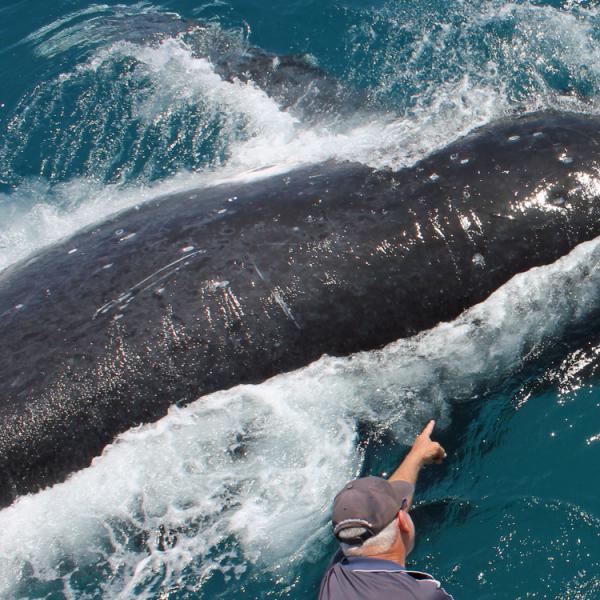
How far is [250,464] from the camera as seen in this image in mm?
6785

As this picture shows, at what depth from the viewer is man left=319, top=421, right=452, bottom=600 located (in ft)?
13.6

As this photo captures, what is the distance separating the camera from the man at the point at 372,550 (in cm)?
414

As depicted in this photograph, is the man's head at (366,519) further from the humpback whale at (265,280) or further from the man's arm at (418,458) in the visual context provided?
the humpback whale at (265,280)

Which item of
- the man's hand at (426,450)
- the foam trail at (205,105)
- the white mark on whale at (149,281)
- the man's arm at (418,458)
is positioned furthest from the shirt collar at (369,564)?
the foam trail at (205,105)

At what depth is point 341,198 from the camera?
7012mm

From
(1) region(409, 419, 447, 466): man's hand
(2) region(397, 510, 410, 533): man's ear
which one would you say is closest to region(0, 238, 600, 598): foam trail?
(1) region(409, 419, 447, 466): man's hand

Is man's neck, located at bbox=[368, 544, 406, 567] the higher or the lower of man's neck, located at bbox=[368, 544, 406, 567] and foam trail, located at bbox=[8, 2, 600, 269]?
the lower

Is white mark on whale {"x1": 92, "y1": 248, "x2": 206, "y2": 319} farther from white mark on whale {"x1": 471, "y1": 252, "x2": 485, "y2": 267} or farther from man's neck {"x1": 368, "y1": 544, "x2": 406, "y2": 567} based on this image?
man's neck {"x1": 368, "y1": 544, "x2": 406, "y2": 567}

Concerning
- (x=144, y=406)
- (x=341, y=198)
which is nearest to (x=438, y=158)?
(x=341, y=198)

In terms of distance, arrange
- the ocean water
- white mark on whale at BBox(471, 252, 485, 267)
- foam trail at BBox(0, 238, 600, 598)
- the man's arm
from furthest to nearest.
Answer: white mark on whale at BBox(471, 252, 485, 267), foam trail at BBox(0, 238, 600, 598), the ocean water, the man's arm

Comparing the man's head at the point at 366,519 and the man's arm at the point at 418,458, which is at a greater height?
the man's head at the point at 366,519

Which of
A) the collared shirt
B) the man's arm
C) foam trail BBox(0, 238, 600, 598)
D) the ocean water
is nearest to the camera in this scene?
the collared shirt

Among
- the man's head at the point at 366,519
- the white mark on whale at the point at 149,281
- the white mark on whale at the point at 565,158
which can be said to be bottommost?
the man's head at the point at 366,519

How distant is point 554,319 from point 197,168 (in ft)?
18.6
